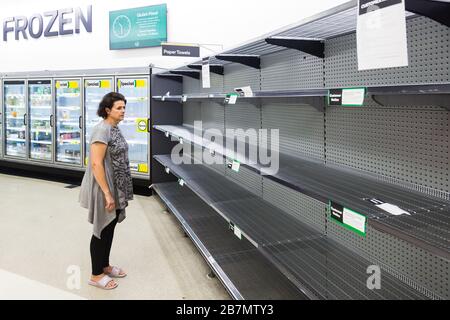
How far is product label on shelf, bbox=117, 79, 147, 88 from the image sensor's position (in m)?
5.68

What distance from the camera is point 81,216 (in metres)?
4.84

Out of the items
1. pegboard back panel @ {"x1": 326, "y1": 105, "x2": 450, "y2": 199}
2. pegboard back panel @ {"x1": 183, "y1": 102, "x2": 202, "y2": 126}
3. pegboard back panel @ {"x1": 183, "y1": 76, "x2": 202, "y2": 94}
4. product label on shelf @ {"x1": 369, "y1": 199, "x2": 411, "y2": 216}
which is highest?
pegboard back panel @ {"x1": 183, "y1": 76, "x2": 202, "y2": 94}

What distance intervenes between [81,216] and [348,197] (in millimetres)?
4034

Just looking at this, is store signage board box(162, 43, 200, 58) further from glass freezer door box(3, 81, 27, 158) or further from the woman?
glass freezer door box(3, 81, 27, 158)

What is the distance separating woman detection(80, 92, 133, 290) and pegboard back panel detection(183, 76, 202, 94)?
7.38 feet

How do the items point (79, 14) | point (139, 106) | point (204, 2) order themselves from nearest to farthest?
point (204, 2) → point (139, 106) → point (79, 14)

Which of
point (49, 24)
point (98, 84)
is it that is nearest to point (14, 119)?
point (49, 24)

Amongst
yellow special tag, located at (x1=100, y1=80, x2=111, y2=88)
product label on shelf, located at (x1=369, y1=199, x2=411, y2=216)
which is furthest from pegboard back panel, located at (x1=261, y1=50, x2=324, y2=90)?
yellow special tag, located at (x1=100, y1=80, x2=111, y2=88)

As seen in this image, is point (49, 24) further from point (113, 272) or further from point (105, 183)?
point (113, 272)

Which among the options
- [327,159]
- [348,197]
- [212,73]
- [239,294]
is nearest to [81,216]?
[212,73]

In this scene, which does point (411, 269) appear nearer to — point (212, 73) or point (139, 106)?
point (212, 73)

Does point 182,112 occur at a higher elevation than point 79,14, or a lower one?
lower

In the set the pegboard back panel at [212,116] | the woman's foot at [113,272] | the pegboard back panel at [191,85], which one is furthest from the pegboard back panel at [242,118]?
the woman's foot at [113,272]

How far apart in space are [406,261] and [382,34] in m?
1.26
